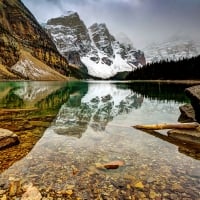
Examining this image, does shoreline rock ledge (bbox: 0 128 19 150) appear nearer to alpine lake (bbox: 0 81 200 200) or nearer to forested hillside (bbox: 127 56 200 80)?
alpine lake (bbox: 0 81 200 200)

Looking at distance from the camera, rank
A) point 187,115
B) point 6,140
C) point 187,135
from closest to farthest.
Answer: point 6,140 → point 187,135 → point 187,115

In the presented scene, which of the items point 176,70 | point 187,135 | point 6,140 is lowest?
point 187,135

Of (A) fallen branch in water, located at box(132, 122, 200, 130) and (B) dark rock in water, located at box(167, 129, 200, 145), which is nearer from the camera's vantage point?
(B) dark rock in water, located at box(167, 129, 200, 145)

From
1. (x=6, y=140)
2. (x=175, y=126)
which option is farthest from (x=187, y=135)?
(x=6, y=140)

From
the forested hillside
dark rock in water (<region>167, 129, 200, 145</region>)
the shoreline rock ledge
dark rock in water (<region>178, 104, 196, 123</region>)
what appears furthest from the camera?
the forested hillside

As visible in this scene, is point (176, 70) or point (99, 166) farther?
point (176, 70)

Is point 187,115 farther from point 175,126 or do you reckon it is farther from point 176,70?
point 176,70

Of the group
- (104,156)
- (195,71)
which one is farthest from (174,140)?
(195,71)

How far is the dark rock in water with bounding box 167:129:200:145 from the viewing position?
14766 millimetres

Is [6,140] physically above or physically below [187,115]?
below

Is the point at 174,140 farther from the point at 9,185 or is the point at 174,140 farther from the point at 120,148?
the point at 9,185

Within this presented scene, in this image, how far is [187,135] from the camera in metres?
15.3

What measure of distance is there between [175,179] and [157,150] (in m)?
3.66

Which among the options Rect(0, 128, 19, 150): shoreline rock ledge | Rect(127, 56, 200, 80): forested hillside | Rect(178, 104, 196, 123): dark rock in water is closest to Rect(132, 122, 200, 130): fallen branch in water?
Rect(178, 104, 196, 123): dark rock in water
